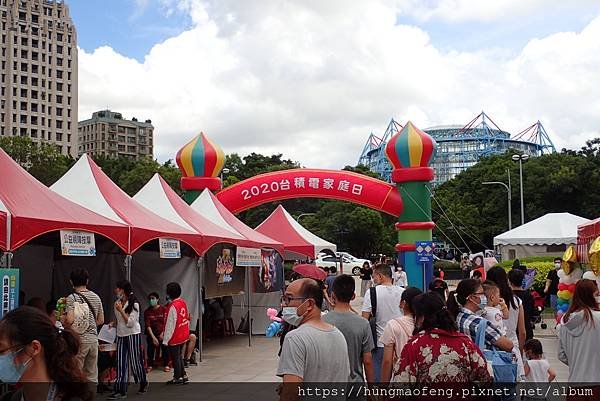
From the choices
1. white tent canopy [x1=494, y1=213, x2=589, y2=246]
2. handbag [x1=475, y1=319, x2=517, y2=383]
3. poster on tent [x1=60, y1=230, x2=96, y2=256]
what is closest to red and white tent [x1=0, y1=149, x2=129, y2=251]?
poster on tent [x1=60, y1=230, x2=96, y2=256]

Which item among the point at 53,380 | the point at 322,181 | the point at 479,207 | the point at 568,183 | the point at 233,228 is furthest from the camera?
the point at 479,207

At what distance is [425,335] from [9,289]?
14.7 feet

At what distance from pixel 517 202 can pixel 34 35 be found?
8496cm

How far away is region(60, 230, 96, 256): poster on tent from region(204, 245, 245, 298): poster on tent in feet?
15.6

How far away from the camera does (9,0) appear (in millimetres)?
106500

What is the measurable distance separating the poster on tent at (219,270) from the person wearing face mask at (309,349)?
9091mm

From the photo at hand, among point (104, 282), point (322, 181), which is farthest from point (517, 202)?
point (104, 282)

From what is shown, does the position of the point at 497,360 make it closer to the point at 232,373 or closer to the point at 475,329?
the point at 475,329

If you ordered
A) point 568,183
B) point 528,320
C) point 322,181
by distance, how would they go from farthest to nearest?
point 568,183 < point 322,181 < point 528,320

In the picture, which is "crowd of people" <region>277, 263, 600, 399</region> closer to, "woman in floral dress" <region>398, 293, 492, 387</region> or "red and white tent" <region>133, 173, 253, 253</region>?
"woman in floral dress" <region>398, 293, 492, 387</region>

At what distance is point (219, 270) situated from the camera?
13016mm

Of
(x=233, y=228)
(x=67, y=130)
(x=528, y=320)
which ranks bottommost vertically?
(x=528, y=320)

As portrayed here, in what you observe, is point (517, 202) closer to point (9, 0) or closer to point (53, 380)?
point (53, 380)

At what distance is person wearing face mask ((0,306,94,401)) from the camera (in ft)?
7.89
